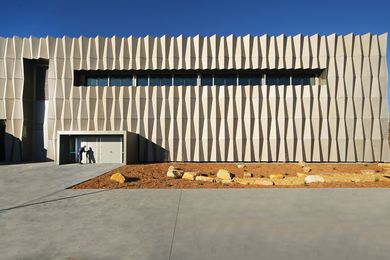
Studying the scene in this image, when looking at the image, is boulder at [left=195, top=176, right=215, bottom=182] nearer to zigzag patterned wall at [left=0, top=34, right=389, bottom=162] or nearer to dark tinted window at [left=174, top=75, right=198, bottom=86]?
zigzag patterned wall at [left=0, top=34, right=389, bottom=162]

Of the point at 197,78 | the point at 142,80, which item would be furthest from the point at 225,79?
the point at 142,80

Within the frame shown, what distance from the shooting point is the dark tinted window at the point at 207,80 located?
29516 mm

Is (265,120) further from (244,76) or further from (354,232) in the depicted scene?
(354,232)

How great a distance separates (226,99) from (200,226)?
72.7 ft

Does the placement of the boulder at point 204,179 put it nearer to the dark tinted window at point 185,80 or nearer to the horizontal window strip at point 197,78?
the horizontal window strip at point 197,78

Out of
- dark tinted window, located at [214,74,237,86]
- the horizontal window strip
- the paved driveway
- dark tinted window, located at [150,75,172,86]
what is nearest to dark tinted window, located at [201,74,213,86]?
the horizontal window strip

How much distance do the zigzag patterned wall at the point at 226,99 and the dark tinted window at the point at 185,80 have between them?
0.98 metres

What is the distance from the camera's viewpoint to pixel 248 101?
28562 millimetres

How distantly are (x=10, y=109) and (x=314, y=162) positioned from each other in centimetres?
3075

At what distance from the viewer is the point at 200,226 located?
7391mm

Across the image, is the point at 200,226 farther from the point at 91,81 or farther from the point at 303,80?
the point at 91,81

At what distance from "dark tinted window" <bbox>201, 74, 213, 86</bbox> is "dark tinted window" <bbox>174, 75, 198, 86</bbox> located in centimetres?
73

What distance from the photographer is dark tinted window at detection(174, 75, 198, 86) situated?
29547 millimetres

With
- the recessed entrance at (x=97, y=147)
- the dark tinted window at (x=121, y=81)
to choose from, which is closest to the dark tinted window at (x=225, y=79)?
the dark tinted window at (x=121, y=81)
